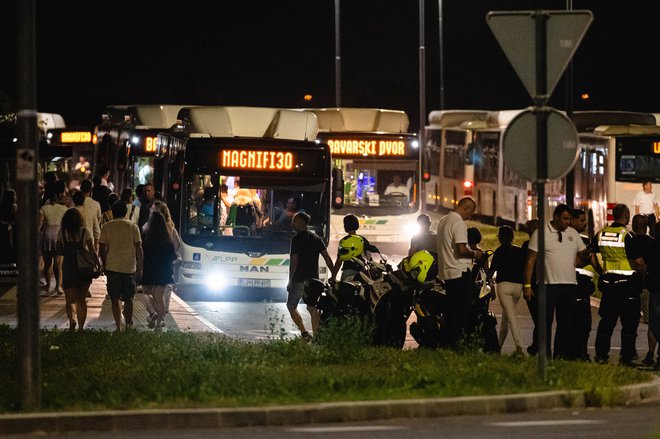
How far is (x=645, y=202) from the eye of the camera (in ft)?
103

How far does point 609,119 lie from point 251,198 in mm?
15430

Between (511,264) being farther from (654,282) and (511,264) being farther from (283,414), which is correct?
(283,414)

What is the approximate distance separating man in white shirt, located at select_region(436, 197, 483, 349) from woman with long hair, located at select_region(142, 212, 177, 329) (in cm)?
452

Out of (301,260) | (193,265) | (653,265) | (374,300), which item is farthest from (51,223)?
(653,265)

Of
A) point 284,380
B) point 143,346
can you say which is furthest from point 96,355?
point 284,380

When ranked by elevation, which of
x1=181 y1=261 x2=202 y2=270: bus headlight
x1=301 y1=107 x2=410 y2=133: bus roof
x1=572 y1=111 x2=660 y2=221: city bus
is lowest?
x1=181 y1=261 x2=202 y2=270: bus headlight

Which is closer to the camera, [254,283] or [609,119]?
[254,283]

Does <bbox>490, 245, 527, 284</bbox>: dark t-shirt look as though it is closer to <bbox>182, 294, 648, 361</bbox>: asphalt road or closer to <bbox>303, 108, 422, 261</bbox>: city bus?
<bbox>182, 294, 648, 361</bbox>: asphalt road

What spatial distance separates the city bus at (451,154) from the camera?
50250 millimetres

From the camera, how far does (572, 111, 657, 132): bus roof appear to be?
36.3 metres

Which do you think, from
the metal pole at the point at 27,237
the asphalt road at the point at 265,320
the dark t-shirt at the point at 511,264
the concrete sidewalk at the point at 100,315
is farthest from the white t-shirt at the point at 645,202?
the metal pole at the point at 27,237

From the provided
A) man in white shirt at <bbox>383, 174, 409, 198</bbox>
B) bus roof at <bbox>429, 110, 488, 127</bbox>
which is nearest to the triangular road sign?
man in white shirt at <bbox>383, 174, 409, 198</bbox>

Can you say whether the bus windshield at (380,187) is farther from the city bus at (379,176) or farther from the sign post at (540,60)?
the sign post at (540,60)

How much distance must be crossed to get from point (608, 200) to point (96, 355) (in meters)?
21.4
